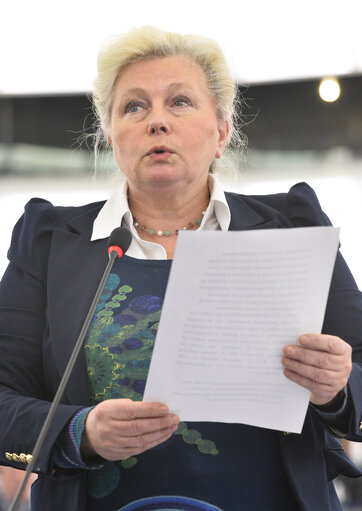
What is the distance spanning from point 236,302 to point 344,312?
415 millimetres

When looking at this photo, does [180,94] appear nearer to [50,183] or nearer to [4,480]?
[4,480]

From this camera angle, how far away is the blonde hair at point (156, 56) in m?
1.79

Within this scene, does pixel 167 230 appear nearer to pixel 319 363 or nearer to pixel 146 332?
pixel 146 332

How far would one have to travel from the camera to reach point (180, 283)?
1.25 meters

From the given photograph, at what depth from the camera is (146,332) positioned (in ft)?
5.05

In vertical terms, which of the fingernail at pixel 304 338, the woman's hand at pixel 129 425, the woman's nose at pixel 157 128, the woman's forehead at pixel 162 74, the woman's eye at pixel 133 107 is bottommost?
the woman's hand at pixel 129 425

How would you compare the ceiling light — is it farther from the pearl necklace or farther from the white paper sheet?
the white paper sheet

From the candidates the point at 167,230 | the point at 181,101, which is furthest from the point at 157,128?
the point at 167,230

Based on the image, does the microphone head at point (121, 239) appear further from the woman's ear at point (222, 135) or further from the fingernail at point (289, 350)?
the woman's ear at point (222, 135)

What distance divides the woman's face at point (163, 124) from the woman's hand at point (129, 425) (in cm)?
59

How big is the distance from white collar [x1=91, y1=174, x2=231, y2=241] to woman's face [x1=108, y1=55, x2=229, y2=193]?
0.04 metres

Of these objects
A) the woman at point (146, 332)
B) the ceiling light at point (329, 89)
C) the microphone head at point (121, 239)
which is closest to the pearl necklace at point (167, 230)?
the woman at point (146, 332)

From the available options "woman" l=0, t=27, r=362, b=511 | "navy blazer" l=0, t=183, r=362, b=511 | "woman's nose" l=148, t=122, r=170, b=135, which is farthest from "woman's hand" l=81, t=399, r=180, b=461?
"woman's nose" l=148, t=122, r=170, b=135

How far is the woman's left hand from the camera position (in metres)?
1.25
